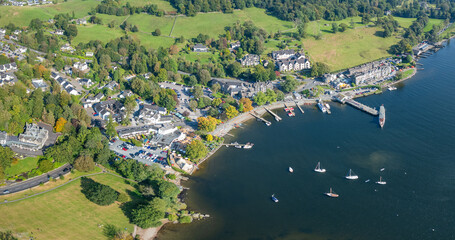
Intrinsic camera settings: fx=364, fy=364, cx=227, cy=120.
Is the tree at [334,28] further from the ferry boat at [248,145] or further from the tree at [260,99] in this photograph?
the ferry boat at [248,145]

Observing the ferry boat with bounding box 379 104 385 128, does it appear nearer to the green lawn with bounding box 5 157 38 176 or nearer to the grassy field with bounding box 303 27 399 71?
the grassy field with bounding box 303 27 399 71

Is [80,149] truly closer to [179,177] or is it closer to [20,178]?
[20,178]

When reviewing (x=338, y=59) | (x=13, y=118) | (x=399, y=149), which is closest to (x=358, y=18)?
(x=338, y=59)

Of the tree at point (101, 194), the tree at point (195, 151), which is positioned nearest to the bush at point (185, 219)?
the tree at point (101, 194)

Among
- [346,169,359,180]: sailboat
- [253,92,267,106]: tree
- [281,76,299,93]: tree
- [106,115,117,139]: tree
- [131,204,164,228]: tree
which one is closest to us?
[131,204,164,228]: tree

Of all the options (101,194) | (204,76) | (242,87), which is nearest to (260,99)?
(242,87)

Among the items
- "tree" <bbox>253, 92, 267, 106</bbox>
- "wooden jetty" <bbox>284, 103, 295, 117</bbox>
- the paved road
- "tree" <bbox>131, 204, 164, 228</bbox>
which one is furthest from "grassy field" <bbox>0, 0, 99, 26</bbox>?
"tree" <bbox>131, 204, 164, 228</bbox>
